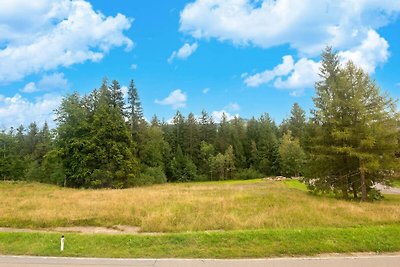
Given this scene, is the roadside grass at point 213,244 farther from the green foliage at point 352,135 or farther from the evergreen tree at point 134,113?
the evergreen tree at point 134,113

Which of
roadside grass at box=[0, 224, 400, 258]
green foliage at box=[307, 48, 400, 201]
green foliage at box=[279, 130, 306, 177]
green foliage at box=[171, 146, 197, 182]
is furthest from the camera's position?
green foliage at box=[171, 146, 197, 182]

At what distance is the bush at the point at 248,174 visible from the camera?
95.5 metres

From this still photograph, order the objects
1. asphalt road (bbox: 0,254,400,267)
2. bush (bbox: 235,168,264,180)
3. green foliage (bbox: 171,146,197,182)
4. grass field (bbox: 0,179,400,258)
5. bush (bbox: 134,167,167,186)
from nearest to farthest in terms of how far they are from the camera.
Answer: asphalt road (bbox: 0,254,400,267) → grass field (bbox: 0,179,400,258) → bush (bbox: 134,167,167,186) → green foliage (bbox: 171,146,197,182) → bush (bbox: 235,168,264,180)

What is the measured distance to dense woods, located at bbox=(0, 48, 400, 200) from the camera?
90.2ft

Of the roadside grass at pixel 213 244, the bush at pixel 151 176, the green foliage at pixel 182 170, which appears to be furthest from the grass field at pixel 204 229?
the green foliage at pixel 182 170

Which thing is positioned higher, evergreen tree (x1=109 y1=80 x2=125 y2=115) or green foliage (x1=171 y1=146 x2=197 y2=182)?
evergreen tree (x1=109 y1=80 x2=125 y2=115)

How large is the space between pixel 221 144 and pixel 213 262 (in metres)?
94.1

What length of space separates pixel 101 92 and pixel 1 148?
36175mm

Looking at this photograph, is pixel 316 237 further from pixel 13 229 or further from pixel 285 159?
pixel 285 159

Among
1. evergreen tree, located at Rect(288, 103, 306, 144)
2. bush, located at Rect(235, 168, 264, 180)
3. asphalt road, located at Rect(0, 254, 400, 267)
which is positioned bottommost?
asphalt road, located at Rect(0, 254, 400, 267)

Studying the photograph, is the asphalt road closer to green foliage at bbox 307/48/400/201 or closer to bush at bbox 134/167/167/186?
green foliage at bbox 307/48/400/201

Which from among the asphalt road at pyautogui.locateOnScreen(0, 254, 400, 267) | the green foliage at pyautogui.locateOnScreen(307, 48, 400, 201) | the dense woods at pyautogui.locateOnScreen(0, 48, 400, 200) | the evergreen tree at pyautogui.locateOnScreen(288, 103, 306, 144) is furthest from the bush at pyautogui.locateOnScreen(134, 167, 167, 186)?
the asphalt road at pyautogui.locateOnScreen(0, 254, 400, 267)

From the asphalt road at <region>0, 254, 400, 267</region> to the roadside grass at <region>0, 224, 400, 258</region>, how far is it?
1.98ft

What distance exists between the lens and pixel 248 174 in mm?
95750
